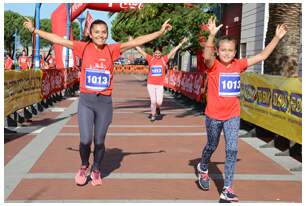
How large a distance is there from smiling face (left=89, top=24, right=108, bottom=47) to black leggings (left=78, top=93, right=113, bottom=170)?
0.63m

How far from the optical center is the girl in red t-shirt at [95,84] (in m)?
6.36

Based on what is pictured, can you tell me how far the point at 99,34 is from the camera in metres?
6.36

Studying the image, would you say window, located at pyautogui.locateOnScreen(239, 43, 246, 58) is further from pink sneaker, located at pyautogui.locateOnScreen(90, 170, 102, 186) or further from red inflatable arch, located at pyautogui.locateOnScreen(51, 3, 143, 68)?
pink sneaker, located at pyautogui.locateOnScreen(90, 170, 102, 186)

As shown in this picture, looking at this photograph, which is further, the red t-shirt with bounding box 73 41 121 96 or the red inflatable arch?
the red inflatable arch

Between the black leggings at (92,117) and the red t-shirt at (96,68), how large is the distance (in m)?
0.09

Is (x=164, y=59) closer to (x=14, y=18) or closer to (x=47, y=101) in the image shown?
(x=47, y=101)

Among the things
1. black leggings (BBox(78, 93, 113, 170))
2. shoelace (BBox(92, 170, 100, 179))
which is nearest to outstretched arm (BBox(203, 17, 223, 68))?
black leggings (BBox(78, 93, 113, 170))

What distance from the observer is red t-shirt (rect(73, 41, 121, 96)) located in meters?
6.35

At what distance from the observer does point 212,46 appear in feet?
18.7

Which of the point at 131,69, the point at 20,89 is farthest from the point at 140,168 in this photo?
the point at 131,69

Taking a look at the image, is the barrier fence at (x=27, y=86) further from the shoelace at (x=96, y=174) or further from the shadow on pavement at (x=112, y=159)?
the shoelace at (x=96, y=174)

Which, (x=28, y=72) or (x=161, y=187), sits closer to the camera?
(x=161, y=187)

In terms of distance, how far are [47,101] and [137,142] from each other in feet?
27.3

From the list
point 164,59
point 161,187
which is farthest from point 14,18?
point 161,187
